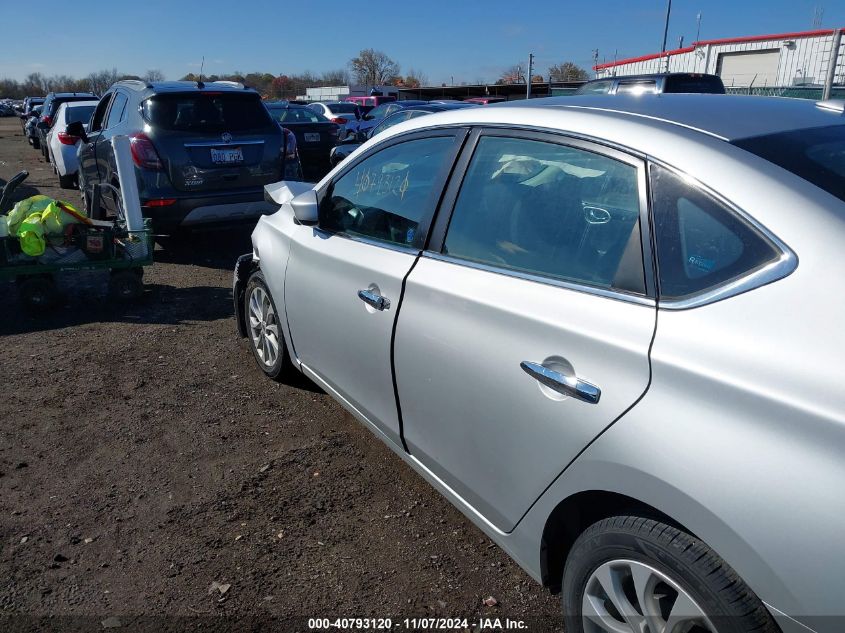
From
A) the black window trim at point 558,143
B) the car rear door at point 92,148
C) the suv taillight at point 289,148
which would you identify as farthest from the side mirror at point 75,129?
the black window trim at point 558,143

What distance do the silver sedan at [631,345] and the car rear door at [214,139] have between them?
4608mm

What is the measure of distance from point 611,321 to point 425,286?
87 cm

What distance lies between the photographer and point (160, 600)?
2635mm

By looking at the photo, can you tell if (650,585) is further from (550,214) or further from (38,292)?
(38,292)

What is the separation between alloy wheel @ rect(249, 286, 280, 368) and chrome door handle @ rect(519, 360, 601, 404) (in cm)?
241

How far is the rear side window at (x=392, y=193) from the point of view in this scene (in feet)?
9.35

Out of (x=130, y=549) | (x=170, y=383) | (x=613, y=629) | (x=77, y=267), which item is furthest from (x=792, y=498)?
(x=77, y=267)

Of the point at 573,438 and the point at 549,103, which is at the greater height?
the point at 549,103

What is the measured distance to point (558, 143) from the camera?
7.59 ft

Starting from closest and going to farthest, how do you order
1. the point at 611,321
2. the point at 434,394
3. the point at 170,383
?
the point at 611,321 → the point at 434,394 → the point at 170,383

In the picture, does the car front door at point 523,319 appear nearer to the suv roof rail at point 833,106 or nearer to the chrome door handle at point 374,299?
the chrome door handle at point 374,299

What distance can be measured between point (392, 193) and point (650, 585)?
6.77 ft

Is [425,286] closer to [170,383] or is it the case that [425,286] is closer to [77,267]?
[170,383]

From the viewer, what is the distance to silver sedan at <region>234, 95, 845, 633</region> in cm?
152
